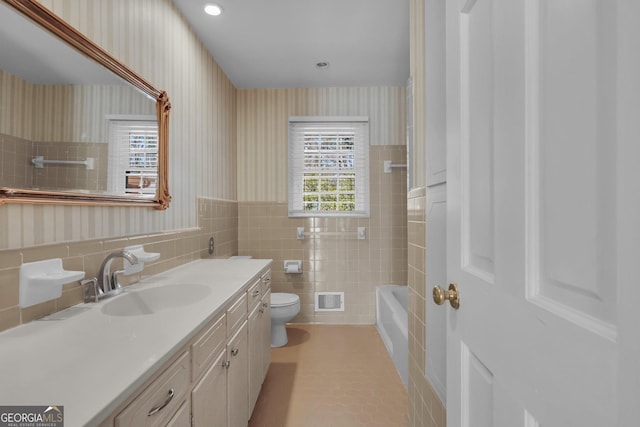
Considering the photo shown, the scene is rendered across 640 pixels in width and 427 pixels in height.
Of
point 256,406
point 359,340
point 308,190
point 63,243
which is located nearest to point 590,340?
point 63,243

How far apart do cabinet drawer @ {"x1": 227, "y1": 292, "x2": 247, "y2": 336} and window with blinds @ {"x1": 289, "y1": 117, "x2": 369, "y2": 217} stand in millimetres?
1931

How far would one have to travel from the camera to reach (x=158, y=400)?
829 mm

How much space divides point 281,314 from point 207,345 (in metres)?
1.66

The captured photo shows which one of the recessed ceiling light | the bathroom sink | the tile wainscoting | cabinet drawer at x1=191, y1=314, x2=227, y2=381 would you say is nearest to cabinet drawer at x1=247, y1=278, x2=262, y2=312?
the bathroom sink

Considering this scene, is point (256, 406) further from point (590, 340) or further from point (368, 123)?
point (368, 123)

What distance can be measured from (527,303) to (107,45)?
188cm

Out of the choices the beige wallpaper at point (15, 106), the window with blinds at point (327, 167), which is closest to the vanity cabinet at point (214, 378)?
the beige wallpaper at point (15, 106)

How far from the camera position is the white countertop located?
63cm

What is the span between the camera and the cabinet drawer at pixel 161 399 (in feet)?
2.37

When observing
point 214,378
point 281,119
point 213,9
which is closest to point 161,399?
point 214,378

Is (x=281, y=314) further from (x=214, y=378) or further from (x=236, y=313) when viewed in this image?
(x=214, y=378)

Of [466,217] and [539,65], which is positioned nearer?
[539,65]

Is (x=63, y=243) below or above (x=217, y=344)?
above
